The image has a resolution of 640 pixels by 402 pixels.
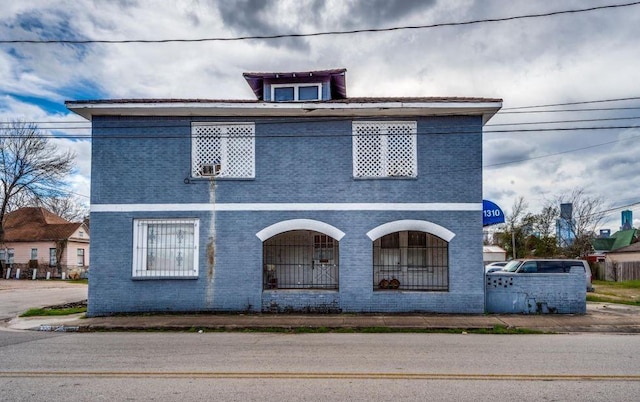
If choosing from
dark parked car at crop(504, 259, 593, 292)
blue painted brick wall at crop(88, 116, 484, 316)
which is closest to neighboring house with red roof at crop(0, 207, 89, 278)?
blue painted brick wall at crop(88, 116, 484, 316)

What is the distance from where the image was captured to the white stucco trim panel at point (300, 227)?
586 inches

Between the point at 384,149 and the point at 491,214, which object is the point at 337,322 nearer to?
the point at 384,149

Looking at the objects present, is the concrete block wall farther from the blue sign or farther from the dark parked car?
the dark parked car

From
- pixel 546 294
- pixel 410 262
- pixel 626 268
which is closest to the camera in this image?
pixel 546 294

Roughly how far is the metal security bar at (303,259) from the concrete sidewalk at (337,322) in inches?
108

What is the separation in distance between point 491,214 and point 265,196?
686 cm

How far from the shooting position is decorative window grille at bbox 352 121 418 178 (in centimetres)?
1503

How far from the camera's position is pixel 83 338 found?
452 inches

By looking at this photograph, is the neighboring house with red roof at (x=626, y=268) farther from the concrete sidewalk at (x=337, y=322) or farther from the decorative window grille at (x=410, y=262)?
the decorative window grille at (x=410, y=262)

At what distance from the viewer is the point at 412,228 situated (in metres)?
14.9

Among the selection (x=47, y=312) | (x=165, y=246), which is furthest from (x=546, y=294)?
(x=47, y=312)

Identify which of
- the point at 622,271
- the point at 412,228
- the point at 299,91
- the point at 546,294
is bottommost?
the point at 622,271

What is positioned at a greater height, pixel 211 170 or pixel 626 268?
pixel 211 170

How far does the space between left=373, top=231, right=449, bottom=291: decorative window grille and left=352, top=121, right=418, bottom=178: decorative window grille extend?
282cm
